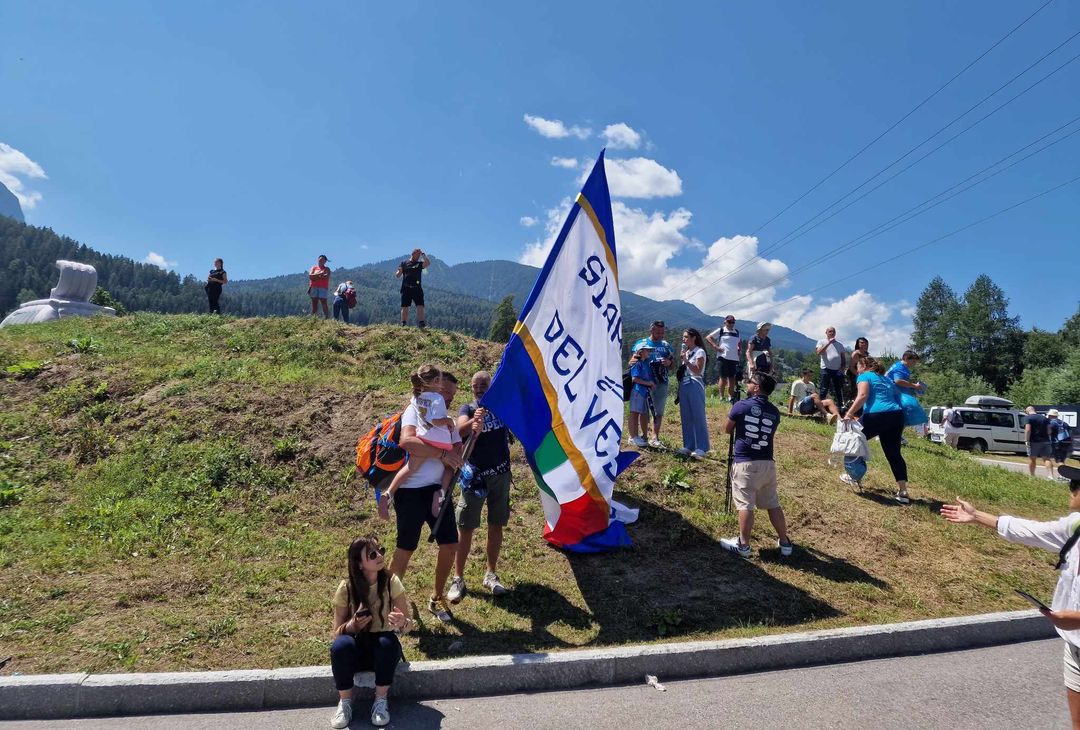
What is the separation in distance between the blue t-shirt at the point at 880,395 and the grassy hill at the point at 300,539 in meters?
1.22

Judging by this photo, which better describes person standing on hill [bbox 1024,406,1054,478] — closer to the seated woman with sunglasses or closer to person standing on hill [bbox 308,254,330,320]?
the seated woman with sunglasses

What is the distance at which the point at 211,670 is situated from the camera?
12.9 ft

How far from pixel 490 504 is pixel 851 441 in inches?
211

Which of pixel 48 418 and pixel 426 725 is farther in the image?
pixel 48 418

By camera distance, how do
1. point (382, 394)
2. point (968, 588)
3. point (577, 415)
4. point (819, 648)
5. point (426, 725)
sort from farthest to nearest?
point (382, 394)
point (968, 588)
point (577, 415)
point (819, 648)
point (426, 725)

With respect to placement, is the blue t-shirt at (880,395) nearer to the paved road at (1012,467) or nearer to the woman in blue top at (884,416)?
the woman in blue top at (884,416)

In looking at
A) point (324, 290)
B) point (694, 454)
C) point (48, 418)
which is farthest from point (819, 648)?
point (324, 290)

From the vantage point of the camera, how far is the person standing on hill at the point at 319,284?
627 inches

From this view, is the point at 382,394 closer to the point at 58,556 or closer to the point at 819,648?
Answer: the point at 58,556

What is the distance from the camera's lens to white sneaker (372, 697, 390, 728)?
3.50 meters

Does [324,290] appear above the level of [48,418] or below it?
above

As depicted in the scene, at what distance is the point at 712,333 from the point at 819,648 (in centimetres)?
765

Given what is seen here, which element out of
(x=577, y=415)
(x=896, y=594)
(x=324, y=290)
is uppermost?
(x=324, y=290)

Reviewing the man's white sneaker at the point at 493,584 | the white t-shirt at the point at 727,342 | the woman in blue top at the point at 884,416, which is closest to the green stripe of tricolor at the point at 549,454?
the man's white sneaker at the point at 493,584
